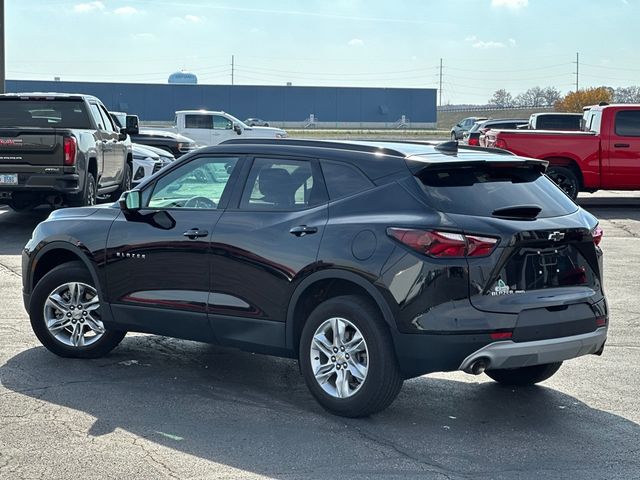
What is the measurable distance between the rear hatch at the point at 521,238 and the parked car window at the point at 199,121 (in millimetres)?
31605

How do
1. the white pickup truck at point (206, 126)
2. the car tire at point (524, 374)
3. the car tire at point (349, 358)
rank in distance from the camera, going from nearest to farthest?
the car tire at point (349, 358) → the car tire at point (524, 374) → the white pickup truck at point (206, 126)

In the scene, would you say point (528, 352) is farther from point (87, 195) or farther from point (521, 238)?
A: point (87, 195)

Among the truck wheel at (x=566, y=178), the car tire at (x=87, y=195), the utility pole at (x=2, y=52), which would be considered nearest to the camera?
the car tire at (x=87, y=195)

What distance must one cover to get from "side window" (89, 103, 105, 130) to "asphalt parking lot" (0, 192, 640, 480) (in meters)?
9.20

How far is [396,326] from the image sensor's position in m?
6.01

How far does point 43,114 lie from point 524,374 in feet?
37.8

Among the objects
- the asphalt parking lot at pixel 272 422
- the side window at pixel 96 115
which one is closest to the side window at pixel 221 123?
the side window at pixel 96 115

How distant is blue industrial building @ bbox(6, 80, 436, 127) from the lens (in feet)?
303

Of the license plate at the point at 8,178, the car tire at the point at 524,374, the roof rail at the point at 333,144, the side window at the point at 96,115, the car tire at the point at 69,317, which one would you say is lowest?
the car tire at the point at 524,374

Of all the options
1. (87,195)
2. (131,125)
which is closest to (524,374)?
(87,195)

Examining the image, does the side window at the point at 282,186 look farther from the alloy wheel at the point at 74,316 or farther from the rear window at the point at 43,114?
the rear window at the point at 43,114

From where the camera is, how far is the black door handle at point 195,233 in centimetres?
696

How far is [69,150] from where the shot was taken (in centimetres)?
1524

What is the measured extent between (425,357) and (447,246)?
64cm
